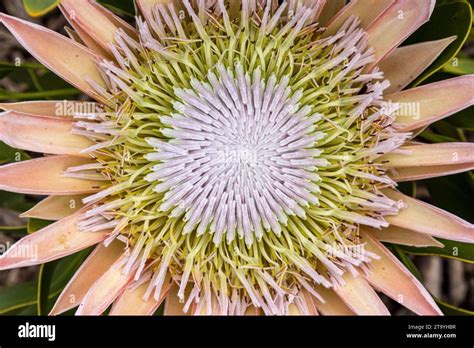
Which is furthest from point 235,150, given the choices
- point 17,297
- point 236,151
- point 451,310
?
point 17,297

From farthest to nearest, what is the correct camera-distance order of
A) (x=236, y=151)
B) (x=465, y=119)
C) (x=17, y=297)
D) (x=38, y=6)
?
(x=17, y=297) < (x=465, y=119) < (x=236, y=151) < (x=38, y=6)

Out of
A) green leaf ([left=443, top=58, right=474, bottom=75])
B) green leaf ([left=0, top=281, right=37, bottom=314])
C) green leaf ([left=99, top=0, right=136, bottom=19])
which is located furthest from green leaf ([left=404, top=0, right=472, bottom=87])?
green leaf ([left=0, top=281, right=37, bottom=314])

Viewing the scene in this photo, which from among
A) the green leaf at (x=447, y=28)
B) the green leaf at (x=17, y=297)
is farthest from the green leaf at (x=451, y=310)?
the green leaf at (x=17, y=297)

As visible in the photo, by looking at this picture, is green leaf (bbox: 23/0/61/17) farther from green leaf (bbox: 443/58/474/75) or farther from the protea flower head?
green leaf (bbox: 443/58/474/75)

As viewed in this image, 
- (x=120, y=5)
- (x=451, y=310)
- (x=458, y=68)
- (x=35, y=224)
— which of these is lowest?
(x=451, y=310)

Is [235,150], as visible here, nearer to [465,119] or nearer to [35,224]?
[35,224]

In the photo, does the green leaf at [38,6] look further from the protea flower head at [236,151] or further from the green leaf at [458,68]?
the green leaf at [458,68]
